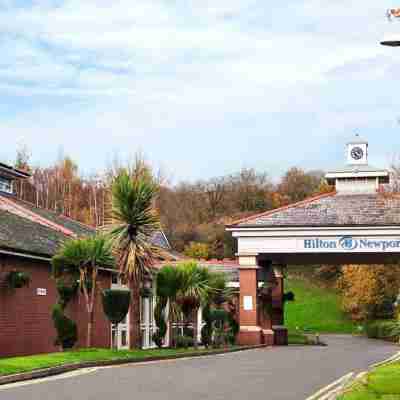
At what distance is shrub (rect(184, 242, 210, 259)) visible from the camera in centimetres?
7856

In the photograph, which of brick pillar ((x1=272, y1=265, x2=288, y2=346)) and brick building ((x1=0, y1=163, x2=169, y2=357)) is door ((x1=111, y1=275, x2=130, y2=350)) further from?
brick pillar ((x1=272, y1=265, x2=288, y2=346))

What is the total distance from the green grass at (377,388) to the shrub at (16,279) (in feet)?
34.8

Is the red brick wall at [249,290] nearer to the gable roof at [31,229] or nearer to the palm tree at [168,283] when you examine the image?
the gable roof at [31,229]

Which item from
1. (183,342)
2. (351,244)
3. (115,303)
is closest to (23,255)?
(115,303)

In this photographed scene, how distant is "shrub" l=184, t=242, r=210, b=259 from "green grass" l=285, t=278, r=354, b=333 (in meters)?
8.10

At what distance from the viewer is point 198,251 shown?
7906 cm

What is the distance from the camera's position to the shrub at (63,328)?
84.9 ft

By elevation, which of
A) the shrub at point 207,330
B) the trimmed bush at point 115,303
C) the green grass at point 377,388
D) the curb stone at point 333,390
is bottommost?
the curb stone at point 333,390

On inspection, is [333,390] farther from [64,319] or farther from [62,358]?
[64,319]

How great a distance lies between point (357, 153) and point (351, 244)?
20.7 feet

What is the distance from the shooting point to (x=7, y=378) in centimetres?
1808

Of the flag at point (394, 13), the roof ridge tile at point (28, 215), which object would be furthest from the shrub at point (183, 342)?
the flag at point (394, 13)

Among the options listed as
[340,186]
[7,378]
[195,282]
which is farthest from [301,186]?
[7,378]

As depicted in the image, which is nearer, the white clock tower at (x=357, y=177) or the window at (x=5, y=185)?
the window at (x=5, y=185)
